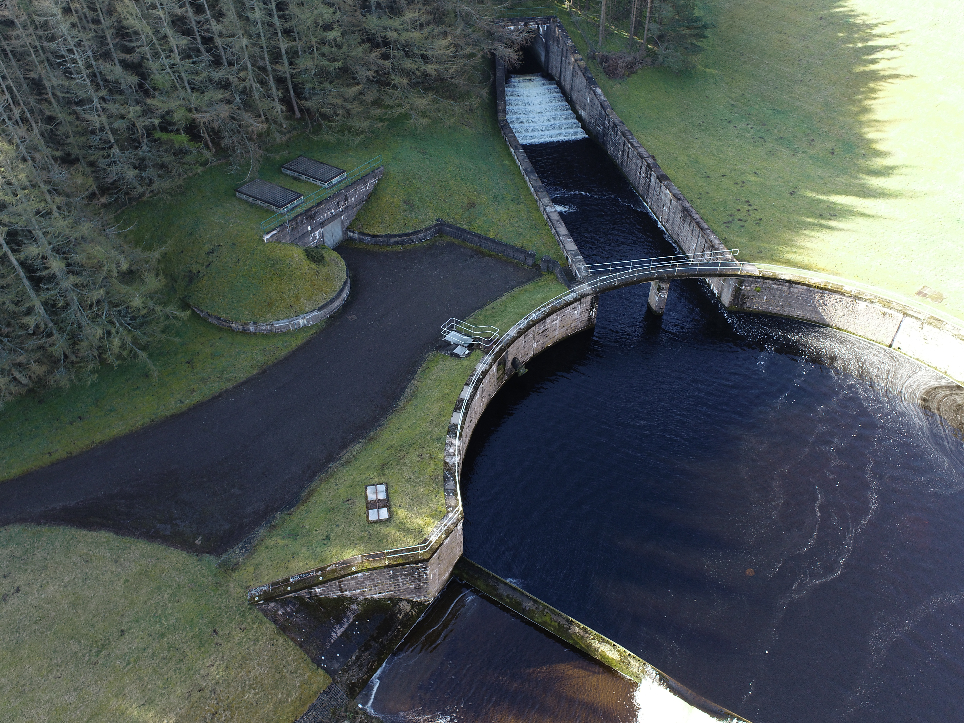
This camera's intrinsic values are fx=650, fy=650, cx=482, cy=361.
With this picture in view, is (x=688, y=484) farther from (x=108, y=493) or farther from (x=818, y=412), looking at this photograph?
(x=108, y=493)

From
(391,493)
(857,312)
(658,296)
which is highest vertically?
(391,493)

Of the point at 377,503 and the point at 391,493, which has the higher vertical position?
the point at 377,503

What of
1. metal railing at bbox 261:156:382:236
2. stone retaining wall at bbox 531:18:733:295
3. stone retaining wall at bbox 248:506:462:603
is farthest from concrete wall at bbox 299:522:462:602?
stone retaining wall at bbox 531:18:733:295

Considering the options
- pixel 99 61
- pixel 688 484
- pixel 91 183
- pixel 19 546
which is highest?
pixel 99 61

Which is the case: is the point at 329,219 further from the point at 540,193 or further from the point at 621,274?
the point at 621,274

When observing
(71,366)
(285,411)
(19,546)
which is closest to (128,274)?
(71,366)

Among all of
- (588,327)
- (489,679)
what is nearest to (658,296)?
(588,327)

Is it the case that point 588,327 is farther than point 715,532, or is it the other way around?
point 588,327
